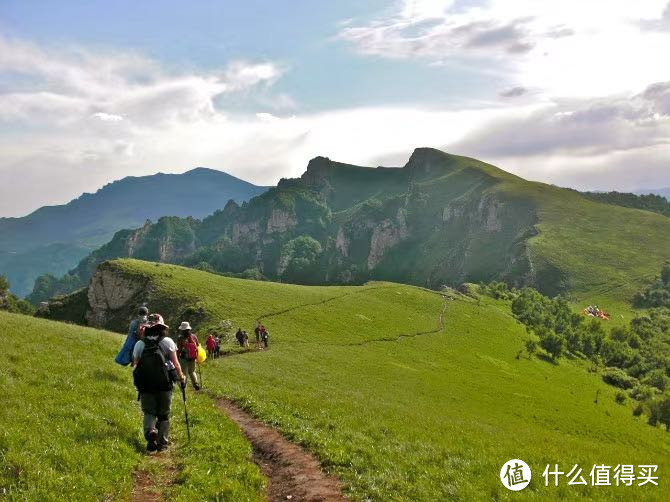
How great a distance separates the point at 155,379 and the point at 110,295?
98.0 meters

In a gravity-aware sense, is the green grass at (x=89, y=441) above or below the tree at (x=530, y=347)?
above

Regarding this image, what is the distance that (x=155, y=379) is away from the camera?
14.2 meters

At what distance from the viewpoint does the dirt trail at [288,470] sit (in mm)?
12883

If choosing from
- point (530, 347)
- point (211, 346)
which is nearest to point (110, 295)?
point (211, 346)

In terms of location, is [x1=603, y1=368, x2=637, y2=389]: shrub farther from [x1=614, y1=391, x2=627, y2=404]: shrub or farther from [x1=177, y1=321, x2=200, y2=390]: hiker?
[x1=177, y1=321, x2=200, y2=390]: hiker

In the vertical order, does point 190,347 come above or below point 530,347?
above

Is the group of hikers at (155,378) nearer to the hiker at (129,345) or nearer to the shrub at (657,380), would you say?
the hiker at (129,345)

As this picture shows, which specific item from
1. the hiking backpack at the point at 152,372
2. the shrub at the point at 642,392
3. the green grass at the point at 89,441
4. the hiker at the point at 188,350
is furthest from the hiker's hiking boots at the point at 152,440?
the shrub at the point at 642,392

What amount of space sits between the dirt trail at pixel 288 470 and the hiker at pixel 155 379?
11.0 feet

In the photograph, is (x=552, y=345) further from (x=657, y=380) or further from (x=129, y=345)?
(x=129, y=345)

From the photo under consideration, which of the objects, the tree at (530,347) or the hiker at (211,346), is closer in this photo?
the hiker at (211,346)

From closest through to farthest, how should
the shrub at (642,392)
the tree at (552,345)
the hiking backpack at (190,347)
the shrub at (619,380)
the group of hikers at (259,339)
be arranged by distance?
the hiking backpack at (190,347)
the group of hikers at (259,339)
the shrub at (642,392)
the shrub at (619,380)
the tree at (552,345)

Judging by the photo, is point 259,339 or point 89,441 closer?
point 89,441

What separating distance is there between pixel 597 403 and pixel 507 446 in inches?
2328
